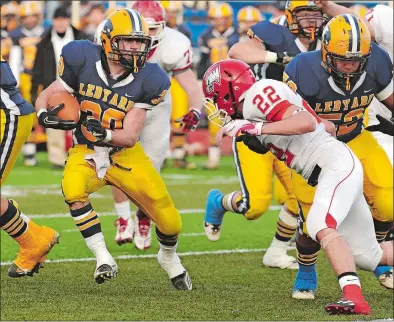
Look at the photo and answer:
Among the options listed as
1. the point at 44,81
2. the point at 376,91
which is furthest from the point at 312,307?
the point at 44,81

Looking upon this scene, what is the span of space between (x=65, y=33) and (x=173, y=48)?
499 cm

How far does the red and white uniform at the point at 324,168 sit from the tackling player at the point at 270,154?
1116mm

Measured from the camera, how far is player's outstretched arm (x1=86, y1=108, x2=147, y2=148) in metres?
5.43

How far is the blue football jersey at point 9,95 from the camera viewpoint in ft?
19.3

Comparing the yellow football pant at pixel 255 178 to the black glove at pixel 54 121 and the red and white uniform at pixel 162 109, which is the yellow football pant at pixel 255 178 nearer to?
the red and white uniform at pixel 162 109

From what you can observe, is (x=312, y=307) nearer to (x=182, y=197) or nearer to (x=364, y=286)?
(x=364, y=286)

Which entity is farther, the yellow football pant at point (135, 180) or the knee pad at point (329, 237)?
the yellow football pant at point (135, 180)

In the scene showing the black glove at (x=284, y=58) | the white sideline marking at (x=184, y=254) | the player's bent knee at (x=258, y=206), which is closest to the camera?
the player's bent knee at (x=258, y=206)

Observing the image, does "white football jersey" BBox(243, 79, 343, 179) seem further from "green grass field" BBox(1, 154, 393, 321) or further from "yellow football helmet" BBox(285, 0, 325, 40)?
"yellow football helmet" BBox(285, 0, 325, 40)

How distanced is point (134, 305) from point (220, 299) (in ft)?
1.56

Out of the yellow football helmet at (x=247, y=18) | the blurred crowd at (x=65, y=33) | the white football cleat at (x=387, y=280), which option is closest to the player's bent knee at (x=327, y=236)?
the white football cleat at (x=387, y=280)

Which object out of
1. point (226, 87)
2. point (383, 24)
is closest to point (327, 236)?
point (226, 87)

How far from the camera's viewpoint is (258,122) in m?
5.09

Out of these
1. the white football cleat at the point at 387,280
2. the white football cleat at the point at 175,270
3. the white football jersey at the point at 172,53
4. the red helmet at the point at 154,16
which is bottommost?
the white football cleat at the point at 175,270
